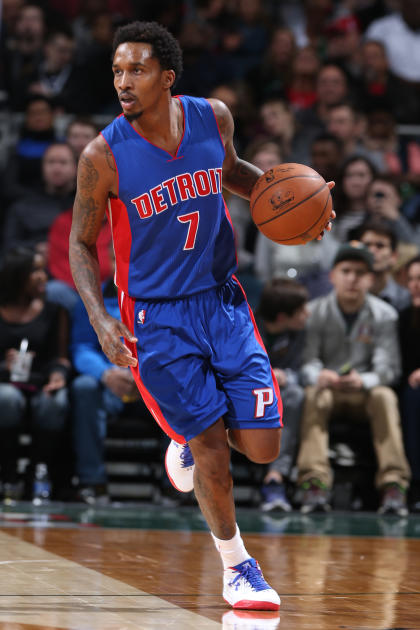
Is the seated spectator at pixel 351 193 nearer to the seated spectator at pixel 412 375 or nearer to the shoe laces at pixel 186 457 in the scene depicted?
the seated spectator at pixel 412 375

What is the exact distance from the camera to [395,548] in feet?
16.2

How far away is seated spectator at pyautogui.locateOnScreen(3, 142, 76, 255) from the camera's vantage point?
25.1 ft

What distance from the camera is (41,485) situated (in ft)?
20.7

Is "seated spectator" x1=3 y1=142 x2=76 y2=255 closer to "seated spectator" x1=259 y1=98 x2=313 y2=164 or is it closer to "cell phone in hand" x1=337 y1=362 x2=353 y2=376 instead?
"seated spectator" x1=259 y1=98 x2=313 y2=164

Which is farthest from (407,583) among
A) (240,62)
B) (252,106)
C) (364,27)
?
(364,27)

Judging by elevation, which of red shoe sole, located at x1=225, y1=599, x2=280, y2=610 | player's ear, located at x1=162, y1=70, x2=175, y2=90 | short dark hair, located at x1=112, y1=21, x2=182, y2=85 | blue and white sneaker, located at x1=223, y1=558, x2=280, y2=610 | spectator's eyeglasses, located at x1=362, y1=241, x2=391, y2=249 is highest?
spectator's eyeglasses, located at x1=362, y1=241, x2=391, y2=249

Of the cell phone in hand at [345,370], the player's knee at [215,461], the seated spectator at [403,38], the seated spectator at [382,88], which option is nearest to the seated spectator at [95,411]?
the cell phone in hand at [345,370]

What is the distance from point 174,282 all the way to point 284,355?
3144 millimetres

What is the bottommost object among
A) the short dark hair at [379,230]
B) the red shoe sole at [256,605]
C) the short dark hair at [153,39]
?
the red shoe sole at [256,605]

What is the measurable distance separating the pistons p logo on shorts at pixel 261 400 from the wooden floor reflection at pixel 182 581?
668mm

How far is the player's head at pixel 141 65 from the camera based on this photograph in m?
3.46

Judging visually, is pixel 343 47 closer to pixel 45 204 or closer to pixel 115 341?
pixel 45 204

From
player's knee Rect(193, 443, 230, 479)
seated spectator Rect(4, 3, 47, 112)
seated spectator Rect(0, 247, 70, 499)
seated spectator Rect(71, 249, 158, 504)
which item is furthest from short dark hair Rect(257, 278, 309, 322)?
seated spectator Rect(4, 3, 47, 112)

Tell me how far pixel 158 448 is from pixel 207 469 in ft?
10.4
